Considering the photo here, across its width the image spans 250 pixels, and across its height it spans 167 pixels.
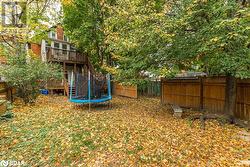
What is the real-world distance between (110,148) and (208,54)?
15.2 ft

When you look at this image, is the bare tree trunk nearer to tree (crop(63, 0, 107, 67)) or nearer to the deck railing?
tree (crop(63, 0, 107, 67))

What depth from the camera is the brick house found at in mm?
18328

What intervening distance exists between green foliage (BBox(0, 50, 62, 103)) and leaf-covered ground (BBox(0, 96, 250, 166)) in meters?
3.71

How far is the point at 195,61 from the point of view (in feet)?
24.6

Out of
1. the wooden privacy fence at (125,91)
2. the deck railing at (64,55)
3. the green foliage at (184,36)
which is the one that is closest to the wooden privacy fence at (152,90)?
the wooden privacy fence at (125,91)

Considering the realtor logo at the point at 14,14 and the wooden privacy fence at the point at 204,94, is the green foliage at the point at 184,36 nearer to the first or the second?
the wooden privacy fence at the point at 204,94

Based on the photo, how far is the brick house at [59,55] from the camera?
18.3 meters

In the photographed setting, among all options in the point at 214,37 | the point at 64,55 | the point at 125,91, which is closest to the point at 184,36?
the point at 214,37

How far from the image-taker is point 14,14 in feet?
46.7

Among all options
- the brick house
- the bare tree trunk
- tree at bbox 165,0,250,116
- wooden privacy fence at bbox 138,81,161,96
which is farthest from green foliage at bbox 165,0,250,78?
the brick house

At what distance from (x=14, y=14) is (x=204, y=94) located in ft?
47.4

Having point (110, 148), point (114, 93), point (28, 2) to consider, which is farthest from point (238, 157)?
point (28, 2)

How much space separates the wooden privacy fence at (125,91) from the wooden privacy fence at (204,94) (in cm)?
317

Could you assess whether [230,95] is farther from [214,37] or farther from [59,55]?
[59,55]
